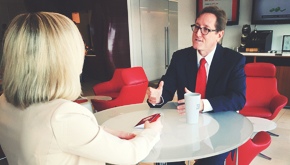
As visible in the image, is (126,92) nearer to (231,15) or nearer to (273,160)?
(273,160)

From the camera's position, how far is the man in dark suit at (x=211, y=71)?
5.13 ft

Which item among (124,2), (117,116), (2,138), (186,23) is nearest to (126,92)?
(117,116)

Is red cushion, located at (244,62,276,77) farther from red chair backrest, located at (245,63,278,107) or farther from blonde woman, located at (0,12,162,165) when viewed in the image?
blonde woman, located at (0,12,162,165)

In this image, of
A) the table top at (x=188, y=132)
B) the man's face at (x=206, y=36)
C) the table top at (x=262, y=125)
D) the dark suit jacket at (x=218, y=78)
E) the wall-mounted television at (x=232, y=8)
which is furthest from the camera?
the wall-mounted television at (x=232, y=8)

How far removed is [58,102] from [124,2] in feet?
19.9

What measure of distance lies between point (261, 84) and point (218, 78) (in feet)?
6.21

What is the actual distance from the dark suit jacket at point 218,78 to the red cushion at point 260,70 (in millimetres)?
1730

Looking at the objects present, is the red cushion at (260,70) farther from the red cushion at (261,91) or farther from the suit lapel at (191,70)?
the suit lapel at (191,70)

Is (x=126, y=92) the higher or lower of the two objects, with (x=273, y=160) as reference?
higher

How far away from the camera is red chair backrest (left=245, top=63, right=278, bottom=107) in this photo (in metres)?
3.12

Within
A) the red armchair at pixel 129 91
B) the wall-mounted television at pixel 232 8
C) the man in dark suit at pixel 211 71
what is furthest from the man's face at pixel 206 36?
the wall-mounted television at pixel 232 8

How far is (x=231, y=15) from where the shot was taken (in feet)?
15.4

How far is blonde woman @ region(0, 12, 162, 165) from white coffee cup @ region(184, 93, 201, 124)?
526 mm

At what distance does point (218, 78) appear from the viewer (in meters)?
1.70
